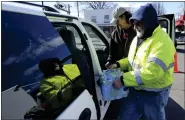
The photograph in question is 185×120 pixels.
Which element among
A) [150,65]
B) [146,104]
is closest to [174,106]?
[146,104]

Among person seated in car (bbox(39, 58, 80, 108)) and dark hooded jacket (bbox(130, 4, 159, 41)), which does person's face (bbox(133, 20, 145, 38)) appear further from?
person seated in car (bbox(39, 58, 80, 108))

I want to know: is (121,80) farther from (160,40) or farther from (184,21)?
(184,21)

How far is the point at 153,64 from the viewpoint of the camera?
2539 millimetres

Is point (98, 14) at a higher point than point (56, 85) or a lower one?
higher

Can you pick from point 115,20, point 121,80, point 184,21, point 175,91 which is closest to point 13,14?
point 121,80

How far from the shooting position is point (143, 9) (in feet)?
8.79

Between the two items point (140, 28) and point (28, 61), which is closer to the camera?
point (28, 61)

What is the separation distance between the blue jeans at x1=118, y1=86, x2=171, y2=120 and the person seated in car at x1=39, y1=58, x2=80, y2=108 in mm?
807

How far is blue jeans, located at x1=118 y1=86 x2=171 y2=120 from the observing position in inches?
111

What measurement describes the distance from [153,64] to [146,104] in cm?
52

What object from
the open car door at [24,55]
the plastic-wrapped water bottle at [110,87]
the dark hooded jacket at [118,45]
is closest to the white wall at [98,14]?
the dark hooded jacket at [118,45]

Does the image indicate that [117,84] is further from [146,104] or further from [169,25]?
[169,25]

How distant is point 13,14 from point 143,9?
127 centimetres

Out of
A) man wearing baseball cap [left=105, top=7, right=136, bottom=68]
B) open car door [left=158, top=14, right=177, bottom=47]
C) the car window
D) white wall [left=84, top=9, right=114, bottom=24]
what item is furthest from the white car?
white wall [left=84, top=9, right=114, bottom=24]
